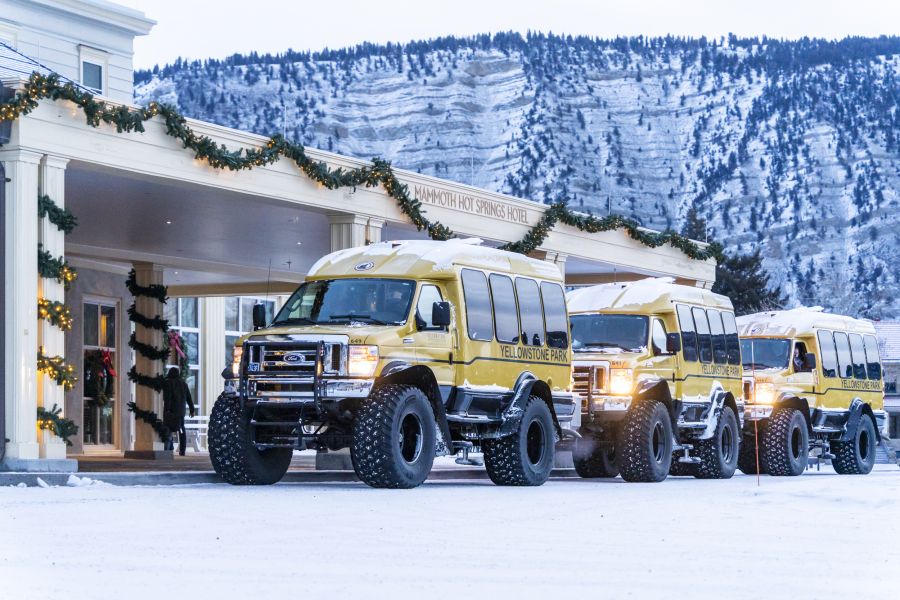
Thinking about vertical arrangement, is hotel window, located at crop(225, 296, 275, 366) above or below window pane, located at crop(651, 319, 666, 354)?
above

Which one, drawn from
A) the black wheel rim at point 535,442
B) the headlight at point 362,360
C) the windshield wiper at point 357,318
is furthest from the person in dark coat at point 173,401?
the headlight at point 362,360

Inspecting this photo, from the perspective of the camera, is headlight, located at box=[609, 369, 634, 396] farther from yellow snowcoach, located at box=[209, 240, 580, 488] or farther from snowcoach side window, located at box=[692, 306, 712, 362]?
snowcoach side window, located at box=[692, 306, 712, 362]

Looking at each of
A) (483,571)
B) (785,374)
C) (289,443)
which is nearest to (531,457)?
(289,443)

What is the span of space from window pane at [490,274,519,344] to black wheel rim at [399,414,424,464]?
2158 mm

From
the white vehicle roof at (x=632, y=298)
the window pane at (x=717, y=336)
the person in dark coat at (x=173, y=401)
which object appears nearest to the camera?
the white vehicle roof at (x=632, y=298)

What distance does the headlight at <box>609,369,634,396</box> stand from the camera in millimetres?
21484

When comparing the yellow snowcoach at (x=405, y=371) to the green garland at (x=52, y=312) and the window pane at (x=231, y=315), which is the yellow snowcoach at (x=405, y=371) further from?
the window pane at (x=231, y=315)

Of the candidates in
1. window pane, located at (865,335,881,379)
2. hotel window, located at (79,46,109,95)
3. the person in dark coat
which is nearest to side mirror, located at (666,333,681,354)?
window pane, located at (865,335,881,379)

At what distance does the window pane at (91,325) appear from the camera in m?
30.7

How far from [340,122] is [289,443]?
156936mm

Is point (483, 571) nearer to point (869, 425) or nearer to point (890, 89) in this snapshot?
point (869, 425)

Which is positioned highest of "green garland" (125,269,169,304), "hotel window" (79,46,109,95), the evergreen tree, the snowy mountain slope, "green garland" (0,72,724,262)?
the snowy mountain slope

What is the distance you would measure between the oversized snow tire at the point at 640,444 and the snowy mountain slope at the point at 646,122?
335 feet

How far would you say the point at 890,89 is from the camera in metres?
157
